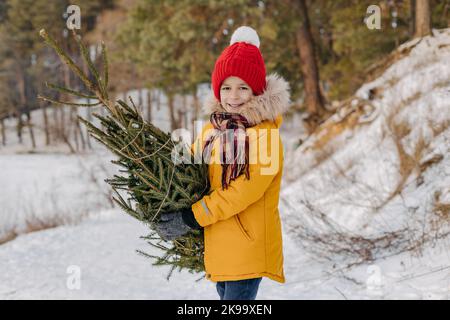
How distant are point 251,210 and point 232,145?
30cm

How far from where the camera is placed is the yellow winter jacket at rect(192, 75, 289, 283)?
6.31 ft

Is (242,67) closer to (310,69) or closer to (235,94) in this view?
(235,94)

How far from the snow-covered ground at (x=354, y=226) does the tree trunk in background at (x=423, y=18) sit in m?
0.32

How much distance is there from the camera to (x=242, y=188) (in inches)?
74.6

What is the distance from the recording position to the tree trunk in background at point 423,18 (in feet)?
23.9

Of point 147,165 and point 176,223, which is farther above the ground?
point 147,165

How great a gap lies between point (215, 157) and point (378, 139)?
16.3ft

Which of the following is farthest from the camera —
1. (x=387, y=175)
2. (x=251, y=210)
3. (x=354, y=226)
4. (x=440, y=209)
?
(x=387, y=175)

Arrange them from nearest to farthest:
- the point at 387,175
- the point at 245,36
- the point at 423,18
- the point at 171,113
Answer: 1. the point at 245,36
2. the point at 387,175
3. the point at 423,18
4. the point at 171,113

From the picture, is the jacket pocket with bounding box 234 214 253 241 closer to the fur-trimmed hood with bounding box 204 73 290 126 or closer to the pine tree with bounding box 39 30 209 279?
the pine tree with bounding box 39 30 209 279

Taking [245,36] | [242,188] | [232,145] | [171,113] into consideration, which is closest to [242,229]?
[242,188]

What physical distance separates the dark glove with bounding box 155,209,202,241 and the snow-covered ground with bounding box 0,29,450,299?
0.43 meters
